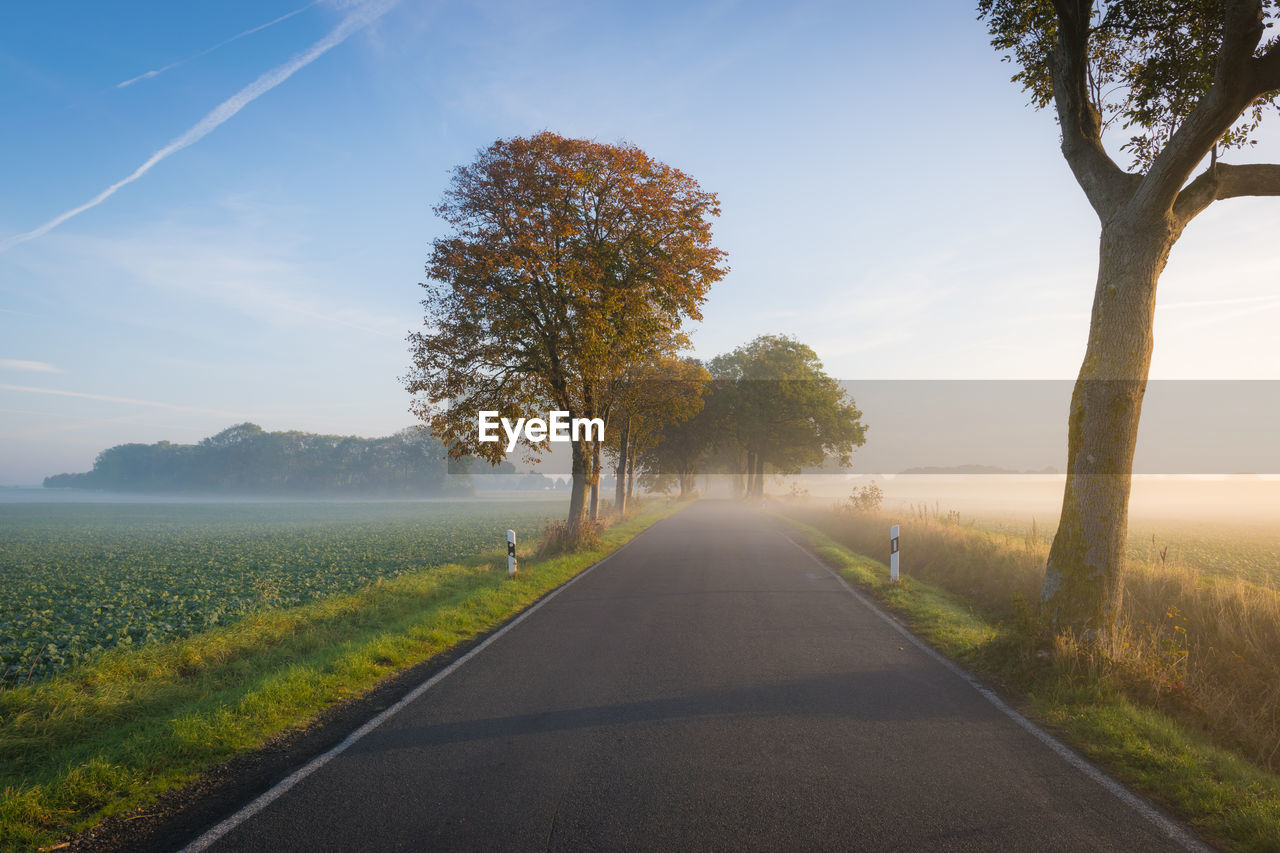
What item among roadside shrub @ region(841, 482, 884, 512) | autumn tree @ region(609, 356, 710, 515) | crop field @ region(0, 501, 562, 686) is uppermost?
autumn tree @ region(609, 356, 710, 515)

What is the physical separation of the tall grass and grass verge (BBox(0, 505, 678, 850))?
25.2ft

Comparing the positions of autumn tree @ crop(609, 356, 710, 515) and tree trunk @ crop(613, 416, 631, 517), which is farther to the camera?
tree trunk @ crop(613, 416, 631, 517)

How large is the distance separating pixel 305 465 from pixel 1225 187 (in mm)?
140083

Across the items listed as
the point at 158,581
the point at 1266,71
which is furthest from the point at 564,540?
the point at 1266,71

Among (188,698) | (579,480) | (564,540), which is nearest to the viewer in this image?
(188,698)

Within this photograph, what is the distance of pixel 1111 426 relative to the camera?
7.07 metres

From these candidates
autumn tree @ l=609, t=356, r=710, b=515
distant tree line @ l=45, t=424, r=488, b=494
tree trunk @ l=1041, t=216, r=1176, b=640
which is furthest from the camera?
distant tree line @ l=45, t=424, r=488, b=494

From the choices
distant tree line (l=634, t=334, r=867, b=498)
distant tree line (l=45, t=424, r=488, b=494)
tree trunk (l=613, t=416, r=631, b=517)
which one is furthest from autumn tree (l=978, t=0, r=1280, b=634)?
distant tree line (l=45, t=424, r=488, b=494)

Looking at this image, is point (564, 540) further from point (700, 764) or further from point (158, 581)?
point (700, 764)

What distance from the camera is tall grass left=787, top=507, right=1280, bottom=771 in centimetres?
587

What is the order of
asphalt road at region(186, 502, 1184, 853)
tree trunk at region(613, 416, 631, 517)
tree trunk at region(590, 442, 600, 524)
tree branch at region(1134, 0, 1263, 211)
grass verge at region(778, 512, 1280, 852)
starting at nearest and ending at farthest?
1. asphalt road at region(186, 502, 1184, 853)
2. grass verge at region(778, 512, 1280, 852)
3. tree branch at region(1134, 0, 1263, 211)
4. tree trunk at region(590, 442, 600, 524)
5. tree trunk at region(613, 416, 631, 517)

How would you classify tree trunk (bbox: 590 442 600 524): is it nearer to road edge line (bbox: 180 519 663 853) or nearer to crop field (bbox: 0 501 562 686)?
crop field (bbox: 0 501 562 686)

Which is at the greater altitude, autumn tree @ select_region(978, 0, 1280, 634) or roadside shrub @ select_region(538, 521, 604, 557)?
autumn tree @ select_region(978, 0, 1280, 634)

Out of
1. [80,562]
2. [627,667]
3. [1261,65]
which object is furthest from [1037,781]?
[80,562]
